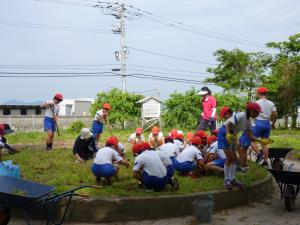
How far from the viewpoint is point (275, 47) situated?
41469mm

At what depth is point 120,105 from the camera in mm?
32156

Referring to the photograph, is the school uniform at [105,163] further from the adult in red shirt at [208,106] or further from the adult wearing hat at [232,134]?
the adult in red shirt at [208,106]

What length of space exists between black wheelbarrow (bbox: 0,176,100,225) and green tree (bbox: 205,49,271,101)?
34053 millimetres

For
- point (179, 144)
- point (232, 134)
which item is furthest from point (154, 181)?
point (179, 144)

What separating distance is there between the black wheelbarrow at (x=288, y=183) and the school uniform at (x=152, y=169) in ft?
6.03

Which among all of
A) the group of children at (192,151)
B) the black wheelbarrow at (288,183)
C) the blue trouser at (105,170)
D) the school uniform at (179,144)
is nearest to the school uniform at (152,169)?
the group of children at (192,151)

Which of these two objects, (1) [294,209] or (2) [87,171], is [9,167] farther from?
(1) [294,209]

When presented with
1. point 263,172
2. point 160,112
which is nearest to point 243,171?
point 263,172

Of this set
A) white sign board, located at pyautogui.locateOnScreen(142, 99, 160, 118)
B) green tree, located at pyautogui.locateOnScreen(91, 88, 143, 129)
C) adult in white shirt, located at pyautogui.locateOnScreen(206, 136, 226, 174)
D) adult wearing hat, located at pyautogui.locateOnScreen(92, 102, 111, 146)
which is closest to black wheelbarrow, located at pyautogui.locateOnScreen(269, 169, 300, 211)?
adult in white shirt, located at pyautogui.locateOnScreen(206, 136, 226, 174)

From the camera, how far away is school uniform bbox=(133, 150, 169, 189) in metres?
8.17

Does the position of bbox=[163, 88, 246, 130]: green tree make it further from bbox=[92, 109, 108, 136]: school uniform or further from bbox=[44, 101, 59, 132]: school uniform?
bbox=[44, 101, 59, 132]: school uniform

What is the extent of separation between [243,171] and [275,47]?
109 feet

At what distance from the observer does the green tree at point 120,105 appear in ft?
105

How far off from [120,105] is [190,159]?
2272 cm
